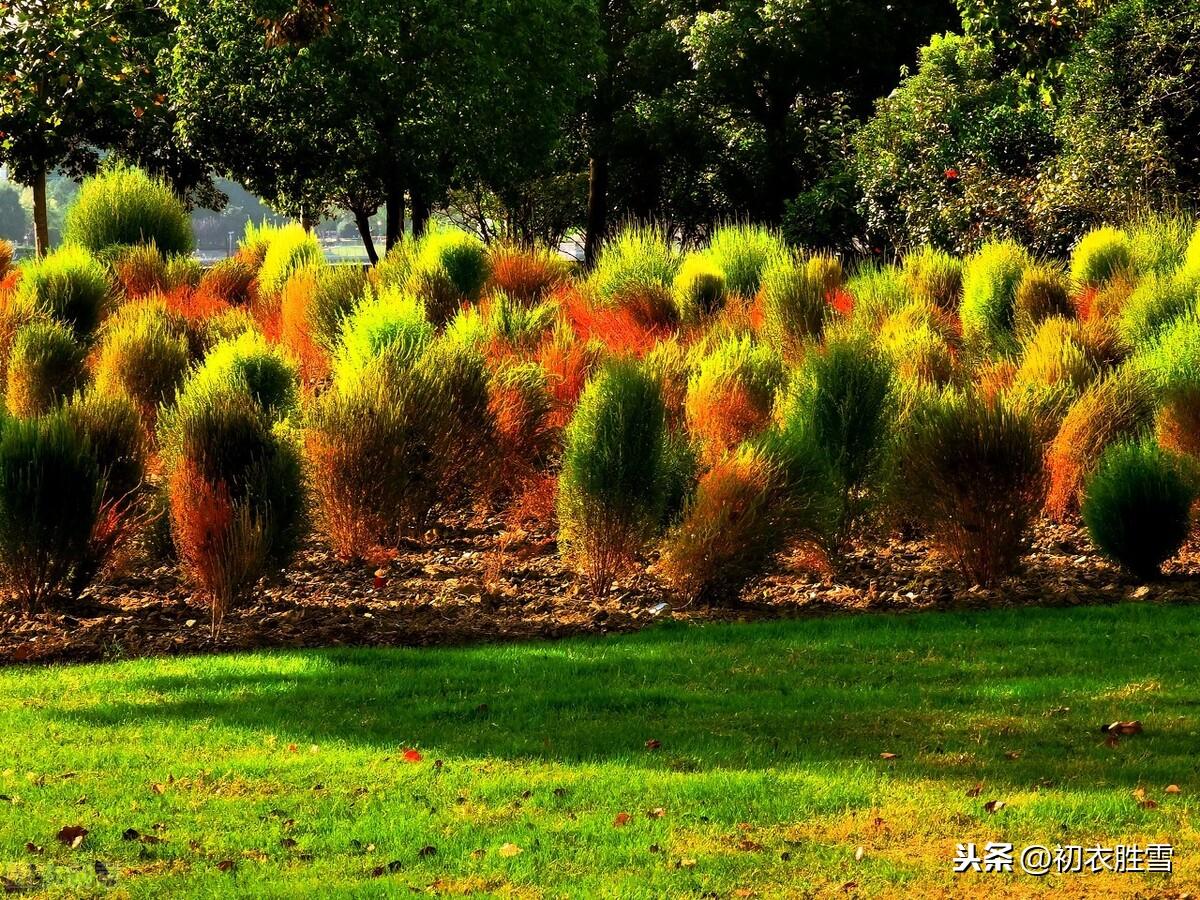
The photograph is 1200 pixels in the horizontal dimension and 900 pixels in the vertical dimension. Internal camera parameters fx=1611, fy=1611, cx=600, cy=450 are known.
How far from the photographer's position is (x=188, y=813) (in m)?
5.07

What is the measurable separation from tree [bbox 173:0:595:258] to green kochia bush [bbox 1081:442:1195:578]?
68.3ft

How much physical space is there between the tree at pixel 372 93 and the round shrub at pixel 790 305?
1468 cm

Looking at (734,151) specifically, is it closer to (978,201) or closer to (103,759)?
(978,201)

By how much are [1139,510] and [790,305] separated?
6.16 metres

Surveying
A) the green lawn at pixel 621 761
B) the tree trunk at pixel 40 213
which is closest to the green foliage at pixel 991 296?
the green lawn at pixel 621 761

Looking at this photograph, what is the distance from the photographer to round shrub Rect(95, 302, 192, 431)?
1143cm

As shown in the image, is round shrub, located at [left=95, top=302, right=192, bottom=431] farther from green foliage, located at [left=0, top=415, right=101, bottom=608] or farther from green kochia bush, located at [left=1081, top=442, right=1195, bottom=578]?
green kochia bush, located at [left=1081, top=442, right=1195, bottom=578]

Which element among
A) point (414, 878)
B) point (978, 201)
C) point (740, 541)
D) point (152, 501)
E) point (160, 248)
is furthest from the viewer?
point (978, 201)

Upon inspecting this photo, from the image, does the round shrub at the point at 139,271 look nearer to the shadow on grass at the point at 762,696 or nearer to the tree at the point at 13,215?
the shadow on grass at the point at 762,696

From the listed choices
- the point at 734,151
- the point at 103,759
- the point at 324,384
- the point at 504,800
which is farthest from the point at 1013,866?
the point at 734,151

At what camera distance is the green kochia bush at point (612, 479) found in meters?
8.43

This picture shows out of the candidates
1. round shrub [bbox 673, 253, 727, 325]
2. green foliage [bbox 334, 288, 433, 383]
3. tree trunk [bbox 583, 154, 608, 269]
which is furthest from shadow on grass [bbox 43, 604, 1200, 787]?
tree trunk [bbox 583, 154, 608, 269]

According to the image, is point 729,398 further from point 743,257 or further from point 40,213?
point 40,213

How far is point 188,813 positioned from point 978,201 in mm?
18059
